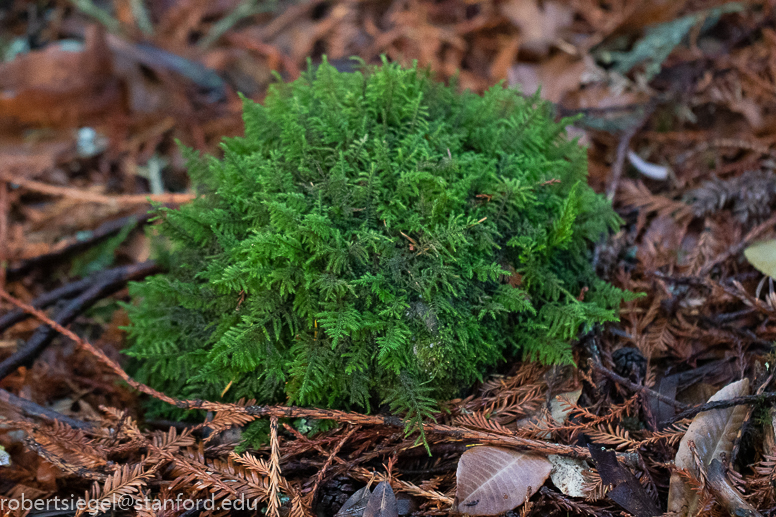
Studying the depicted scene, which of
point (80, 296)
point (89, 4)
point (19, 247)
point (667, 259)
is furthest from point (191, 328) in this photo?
point (89, 4)

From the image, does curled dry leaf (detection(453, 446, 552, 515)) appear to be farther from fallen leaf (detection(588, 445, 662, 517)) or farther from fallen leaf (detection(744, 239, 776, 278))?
fallen leaf (detection(744, 239, 776, 278))

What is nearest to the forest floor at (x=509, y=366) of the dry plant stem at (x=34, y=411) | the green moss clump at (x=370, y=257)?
the dry plant stem at (x=34, y=411)

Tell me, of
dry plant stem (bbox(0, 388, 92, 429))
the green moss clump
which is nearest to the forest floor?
dry plant stem (bbox(0, 388, 92, 429))

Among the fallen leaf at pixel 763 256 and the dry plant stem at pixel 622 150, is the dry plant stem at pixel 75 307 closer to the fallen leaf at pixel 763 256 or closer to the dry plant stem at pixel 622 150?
the dry plant stem at pixel 622 150

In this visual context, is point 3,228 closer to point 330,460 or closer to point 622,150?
point 330,460

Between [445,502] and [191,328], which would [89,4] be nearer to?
[191,328]

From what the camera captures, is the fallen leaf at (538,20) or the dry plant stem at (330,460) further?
the fallen leaf at (538,20)
